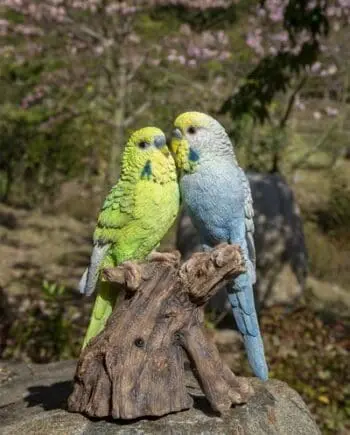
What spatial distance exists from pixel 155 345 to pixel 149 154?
2.29ft

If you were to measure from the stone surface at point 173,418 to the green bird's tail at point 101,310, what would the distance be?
0.32 meters

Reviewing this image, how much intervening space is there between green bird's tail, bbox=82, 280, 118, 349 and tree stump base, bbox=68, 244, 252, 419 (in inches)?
3.4

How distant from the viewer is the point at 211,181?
2.45 m

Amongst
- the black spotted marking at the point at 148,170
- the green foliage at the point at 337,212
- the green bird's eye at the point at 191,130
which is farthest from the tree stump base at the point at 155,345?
the green foliage at the point at 337,212

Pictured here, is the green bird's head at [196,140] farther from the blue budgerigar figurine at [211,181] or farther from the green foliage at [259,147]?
the green foliage at [259,147]

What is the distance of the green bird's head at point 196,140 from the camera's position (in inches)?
97.0

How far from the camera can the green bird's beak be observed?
Result: 248cm

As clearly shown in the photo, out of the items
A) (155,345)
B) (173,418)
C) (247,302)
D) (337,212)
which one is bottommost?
(173,418)

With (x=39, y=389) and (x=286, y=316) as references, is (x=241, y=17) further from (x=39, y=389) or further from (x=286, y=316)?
(x=39, y=389)

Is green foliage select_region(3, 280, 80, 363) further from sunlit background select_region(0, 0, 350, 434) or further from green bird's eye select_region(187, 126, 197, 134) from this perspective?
green bird's eye select_region(187, 126, 197, 134)

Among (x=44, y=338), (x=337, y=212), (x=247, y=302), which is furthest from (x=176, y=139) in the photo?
(x=337, y=212)

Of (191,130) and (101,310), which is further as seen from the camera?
(101,310)

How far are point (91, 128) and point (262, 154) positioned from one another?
2532mm

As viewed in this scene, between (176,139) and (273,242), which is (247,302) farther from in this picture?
(273,242)
